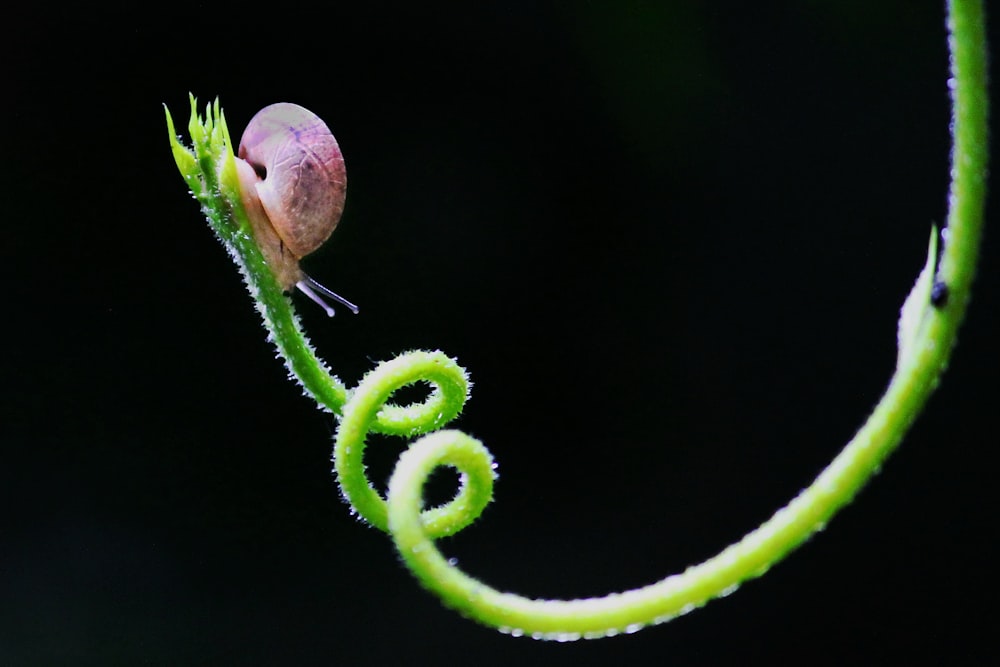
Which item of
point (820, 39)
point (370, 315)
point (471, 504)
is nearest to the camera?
point (471, 504)

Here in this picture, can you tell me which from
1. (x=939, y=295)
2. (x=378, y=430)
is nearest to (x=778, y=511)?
(x=939, y=295)

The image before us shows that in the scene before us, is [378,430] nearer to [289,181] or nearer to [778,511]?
[289,181]

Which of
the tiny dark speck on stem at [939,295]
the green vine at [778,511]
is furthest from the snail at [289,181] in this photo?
the tiny dark speck on stem at [939,295]

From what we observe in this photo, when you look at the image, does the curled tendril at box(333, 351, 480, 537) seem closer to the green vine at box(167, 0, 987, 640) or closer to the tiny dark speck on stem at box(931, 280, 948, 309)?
the green vine at box(167, 0, 987, 640)

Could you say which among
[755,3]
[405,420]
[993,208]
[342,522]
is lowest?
[405,420]

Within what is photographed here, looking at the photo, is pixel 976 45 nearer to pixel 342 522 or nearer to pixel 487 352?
pixel 487 352

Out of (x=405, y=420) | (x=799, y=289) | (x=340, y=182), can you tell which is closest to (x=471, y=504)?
(x=405, y=420)

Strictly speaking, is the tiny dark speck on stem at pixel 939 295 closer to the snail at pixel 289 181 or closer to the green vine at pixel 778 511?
the green vine at pixel 778 511

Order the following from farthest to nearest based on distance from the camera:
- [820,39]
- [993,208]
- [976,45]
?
1. [820,39]
2. [993,208]
3. [976,45]

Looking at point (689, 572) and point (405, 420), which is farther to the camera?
point (405, 420)
